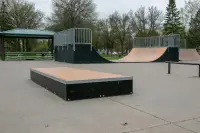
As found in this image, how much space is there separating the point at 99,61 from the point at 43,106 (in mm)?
15643

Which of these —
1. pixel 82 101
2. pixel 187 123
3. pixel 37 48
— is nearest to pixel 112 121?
pixel 187 123

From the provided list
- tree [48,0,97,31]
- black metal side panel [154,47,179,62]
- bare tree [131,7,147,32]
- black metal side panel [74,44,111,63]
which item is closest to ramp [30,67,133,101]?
black metal side panel [74,44,111,63]

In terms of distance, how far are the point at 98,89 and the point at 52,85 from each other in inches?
51.5

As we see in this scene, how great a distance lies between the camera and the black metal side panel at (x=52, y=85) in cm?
523

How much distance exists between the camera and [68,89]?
5.04m

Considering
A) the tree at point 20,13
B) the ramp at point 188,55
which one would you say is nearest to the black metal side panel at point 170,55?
the ramp at point 188,55

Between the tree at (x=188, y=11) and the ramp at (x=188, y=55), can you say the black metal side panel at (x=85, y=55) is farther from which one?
the tree at (x=188, y=11)

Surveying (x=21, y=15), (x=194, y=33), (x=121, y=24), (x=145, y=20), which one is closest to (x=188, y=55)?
(x=194, y=33)

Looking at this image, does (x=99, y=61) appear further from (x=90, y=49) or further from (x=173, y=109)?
(x=173, y=109)

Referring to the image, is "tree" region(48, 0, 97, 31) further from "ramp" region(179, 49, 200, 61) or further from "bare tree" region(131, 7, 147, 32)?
"ramp" region(179, 49, 200, 61)

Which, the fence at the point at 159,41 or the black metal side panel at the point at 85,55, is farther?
the fence at the point at 159,41

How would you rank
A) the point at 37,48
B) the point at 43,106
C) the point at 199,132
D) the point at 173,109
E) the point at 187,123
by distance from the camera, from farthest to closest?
the point at 37,48
the point at 43,106
the point at 173,109
the point at 187,123
the point at 199,132

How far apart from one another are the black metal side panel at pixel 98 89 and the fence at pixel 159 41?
2006 centimetres

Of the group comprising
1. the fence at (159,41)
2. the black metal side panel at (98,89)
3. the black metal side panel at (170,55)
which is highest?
the fence at (159,41)
